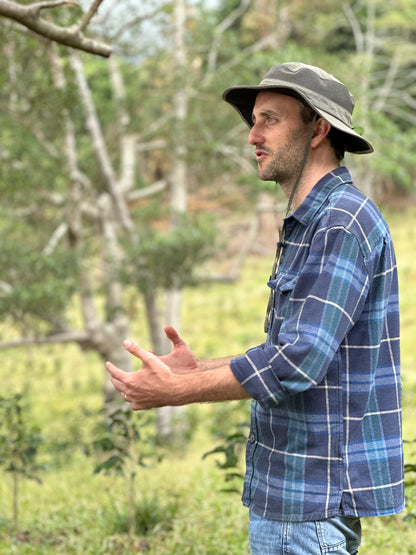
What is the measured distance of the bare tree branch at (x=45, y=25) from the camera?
2.62m

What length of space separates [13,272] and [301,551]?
745 centimetres

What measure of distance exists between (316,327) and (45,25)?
1726 mm

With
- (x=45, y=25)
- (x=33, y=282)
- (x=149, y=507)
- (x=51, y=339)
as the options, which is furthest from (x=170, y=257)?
(x=45, y=25)

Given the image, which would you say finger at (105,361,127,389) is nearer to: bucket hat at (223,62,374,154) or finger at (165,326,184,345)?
finger at (165,326,184,345)

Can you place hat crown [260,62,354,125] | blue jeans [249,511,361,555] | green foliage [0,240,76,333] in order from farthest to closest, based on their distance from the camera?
green foliage [0,240,76,333] → hat crown [260,62,354,125] → blue jeans [249,511,361,555]

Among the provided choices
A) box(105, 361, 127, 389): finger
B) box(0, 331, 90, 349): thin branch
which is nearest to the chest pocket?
box(105, 361, 127, 389): finger

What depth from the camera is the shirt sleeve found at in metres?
1.69

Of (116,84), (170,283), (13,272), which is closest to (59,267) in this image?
(13,272)

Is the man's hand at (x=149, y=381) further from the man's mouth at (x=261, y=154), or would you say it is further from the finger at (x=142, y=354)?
the man's mouth at (x=261, y=154)

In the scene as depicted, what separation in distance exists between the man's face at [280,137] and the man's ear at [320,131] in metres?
0.03

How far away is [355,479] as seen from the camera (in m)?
1.83

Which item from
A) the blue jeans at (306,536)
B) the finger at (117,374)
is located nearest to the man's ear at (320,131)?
the finger at (117,374)

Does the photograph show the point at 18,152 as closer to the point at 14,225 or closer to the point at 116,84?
the point at 14,225

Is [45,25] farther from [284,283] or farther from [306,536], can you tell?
[306,536]
